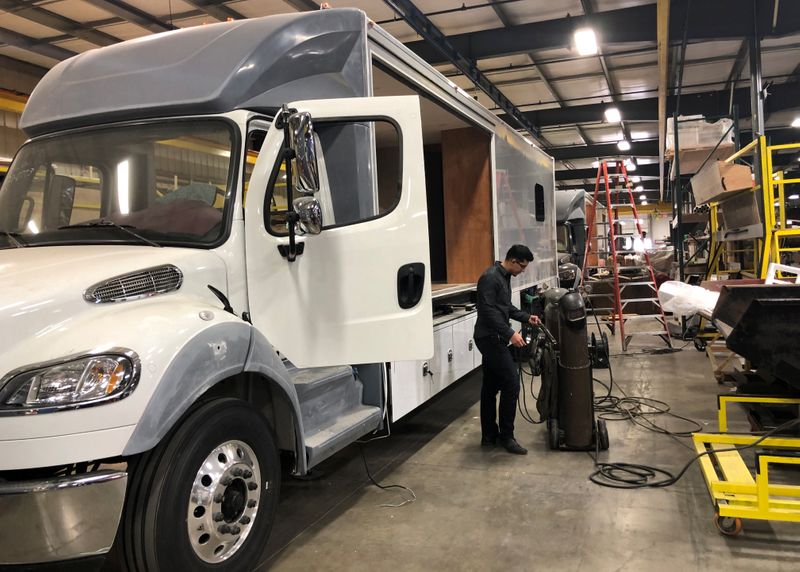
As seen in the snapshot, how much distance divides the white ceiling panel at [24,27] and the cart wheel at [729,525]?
→ 9567 millimetres

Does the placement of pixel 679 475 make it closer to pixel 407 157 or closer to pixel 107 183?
pixel 407 157

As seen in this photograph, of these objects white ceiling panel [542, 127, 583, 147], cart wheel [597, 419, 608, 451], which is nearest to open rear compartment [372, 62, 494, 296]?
cart wheel [597, 419, 608, 451]

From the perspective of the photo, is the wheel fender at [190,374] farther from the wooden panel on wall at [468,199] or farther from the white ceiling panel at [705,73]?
the white ceiling panel at [705,73]

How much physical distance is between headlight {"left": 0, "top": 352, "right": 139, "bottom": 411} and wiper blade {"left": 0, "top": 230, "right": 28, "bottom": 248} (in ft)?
3.99

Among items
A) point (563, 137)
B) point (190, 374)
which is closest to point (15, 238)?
point (190, 374)

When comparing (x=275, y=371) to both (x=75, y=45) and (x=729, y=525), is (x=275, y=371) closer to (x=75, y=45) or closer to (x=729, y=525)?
(x=729, y=525)

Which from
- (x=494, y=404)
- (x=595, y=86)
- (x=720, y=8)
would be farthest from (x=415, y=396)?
(x=595, y=86)

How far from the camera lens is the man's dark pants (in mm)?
5043

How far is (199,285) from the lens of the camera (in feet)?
9.74

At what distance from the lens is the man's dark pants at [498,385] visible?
5.04 m

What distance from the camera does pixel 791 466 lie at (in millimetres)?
4445

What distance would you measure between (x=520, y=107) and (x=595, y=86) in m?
2.17

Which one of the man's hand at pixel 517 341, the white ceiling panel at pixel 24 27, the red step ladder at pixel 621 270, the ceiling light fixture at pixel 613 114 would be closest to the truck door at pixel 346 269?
the man's hand at pixel 517 341

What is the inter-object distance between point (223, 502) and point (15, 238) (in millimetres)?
1771
